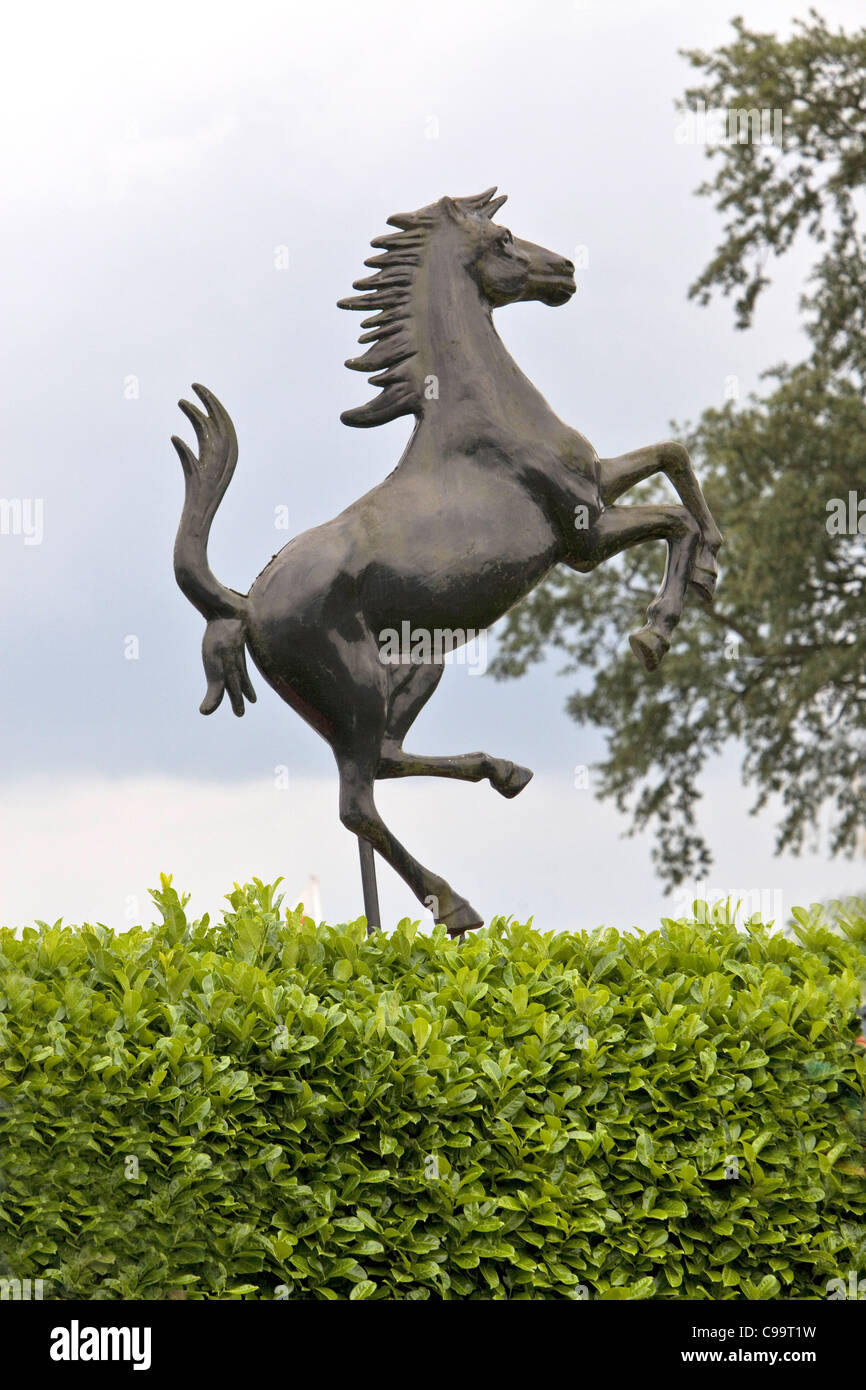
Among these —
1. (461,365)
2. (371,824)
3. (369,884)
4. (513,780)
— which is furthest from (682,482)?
(369,884)

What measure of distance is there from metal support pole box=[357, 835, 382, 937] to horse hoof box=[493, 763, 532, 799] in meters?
0.49

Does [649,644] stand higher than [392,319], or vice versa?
[392,319]

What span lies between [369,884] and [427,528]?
1202 mm

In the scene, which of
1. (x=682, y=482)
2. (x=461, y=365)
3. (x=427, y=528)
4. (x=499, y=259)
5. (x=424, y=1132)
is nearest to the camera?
(x=424, y=1132)

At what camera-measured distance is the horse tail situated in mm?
4691

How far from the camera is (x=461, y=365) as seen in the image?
4.83 m

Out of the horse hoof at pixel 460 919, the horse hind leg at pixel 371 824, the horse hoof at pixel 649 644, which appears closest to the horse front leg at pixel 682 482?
the horse hoof at pixel 649 644

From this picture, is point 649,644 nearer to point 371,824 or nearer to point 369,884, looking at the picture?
point 371,824

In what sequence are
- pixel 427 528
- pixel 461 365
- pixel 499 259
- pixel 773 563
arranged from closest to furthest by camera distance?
1. pixel 427 528
2. pixel 461 365
3. pixel 499 259
4. pixel 773 563

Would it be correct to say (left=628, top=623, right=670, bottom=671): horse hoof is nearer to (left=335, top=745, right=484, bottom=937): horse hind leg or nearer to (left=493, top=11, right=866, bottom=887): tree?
(left=335, top=745, right=484, bottom=937): horse hind leg

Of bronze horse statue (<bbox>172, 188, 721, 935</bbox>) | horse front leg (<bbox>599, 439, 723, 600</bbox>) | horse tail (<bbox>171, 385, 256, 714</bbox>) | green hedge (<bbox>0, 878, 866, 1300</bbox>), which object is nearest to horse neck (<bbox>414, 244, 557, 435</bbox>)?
bronze horse statue (<bbox>172, 188, 721, 935</bbox>)

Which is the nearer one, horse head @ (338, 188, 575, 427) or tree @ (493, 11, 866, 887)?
horse head @ (338, 188, 575, 427)
